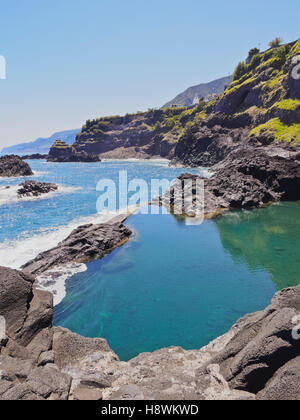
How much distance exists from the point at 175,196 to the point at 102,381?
3992 centimetres

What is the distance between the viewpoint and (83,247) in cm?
2619

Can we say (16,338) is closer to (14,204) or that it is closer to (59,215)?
(59,215)

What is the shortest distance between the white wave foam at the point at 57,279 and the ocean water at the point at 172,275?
53 cm

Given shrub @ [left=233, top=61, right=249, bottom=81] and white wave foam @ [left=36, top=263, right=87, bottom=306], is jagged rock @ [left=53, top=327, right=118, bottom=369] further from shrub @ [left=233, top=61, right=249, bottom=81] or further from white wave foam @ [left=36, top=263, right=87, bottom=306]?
shrub @ [left=233, top=61, right=249, bottom=81]

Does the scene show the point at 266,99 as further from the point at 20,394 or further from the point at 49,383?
the point at 20,394

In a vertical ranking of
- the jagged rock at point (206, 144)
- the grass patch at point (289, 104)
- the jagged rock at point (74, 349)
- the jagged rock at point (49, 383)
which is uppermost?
the grass patch at point (289, 104)

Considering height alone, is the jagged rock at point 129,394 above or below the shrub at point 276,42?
below

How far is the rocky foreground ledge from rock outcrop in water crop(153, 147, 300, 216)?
3106 cm

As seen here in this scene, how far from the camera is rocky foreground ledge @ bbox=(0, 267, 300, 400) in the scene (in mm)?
7918

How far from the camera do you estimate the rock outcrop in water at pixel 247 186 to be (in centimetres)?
4316

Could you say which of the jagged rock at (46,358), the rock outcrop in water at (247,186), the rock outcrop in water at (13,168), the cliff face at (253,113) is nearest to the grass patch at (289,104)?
the cliff face at (253,113)

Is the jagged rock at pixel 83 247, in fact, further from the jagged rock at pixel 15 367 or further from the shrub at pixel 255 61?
the shrub at pixel 255 61

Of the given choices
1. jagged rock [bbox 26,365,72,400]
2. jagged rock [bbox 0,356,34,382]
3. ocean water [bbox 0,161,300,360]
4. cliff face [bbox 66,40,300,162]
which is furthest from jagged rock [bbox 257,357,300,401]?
cliff face [bbox 66,40,300,162]

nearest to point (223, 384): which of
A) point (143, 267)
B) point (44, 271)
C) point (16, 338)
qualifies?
point (16, 338)
